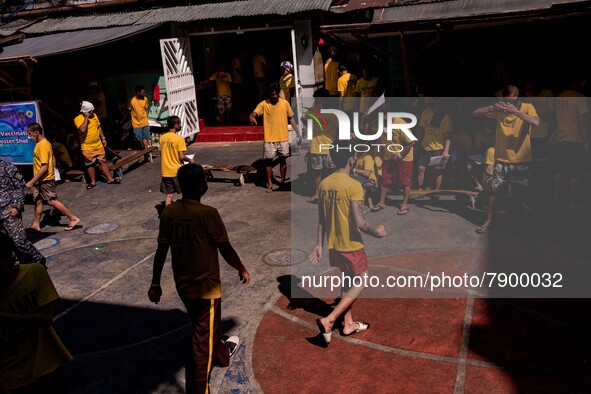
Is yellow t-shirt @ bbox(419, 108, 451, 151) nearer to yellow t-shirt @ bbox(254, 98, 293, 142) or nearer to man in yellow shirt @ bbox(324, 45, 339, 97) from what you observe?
yellow t-shirt @ bbox(254, 98, 293, 142)

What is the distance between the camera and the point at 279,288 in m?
7.98

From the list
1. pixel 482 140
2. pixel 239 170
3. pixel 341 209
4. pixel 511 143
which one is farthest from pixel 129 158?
pixel 341 209

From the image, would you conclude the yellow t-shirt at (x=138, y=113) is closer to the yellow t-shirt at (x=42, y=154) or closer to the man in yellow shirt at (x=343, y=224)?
the yellow t-shirt at (x=42, y=154)

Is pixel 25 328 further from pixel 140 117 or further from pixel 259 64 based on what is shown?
pixel 259 64

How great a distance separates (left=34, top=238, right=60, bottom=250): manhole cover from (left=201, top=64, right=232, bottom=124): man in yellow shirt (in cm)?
822

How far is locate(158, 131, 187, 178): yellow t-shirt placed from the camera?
10.6 m

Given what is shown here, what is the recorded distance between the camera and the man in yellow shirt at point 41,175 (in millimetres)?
10438

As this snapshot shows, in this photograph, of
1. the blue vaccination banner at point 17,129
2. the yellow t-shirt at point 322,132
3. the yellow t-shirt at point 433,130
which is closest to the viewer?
the yellow t-shirt at point 433,130

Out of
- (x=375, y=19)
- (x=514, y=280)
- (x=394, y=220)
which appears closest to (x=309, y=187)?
(x=394, y=220)

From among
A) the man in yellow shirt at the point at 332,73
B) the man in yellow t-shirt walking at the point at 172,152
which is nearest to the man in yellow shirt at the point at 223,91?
the man in yellow shirt at the point at 332,73

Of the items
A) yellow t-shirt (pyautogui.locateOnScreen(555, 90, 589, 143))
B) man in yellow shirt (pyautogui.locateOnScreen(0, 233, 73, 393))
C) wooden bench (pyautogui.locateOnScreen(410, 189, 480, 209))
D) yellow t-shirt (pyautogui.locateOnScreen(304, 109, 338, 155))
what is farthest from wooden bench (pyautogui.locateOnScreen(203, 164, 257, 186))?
man in yellow shirt (pyautogui.locateOnScreen(0, 233, 73, 393))

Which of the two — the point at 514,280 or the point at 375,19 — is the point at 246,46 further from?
the point at 514,280

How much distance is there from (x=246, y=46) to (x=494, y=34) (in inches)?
373

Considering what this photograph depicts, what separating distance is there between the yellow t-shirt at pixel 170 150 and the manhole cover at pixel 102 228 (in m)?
1.48
